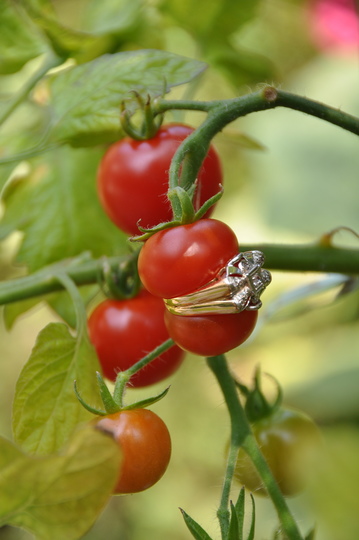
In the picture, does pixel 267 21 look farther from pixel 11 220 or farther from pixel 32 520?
pixel 32 520

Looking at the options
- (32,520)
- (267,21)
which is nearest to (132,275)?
(32,520)

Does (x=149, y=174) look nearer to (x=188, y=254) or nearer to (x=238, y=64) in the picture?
(x=188, y=254)

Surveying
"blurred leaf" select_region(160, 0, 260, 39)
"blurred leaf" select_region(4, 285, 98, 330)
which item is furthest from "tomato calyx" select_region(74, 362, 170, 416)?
"blurred leaf" select_region(160, 0, 260, 39)

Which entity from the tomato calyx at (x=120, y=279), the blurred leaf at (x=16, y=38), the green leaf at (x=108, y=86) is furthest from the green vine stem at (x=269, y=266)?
the blurred leaf at (x=16, y=38)

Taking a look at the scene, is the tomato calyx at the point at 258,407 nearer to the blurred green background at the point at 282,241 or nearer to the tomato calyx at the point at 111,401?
the tomato calyx at the point at 111,401

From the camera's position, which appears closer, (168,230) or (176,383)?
(168,230)

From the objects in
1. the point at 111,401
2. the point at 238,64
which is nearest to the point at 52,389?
the point at 111,401
